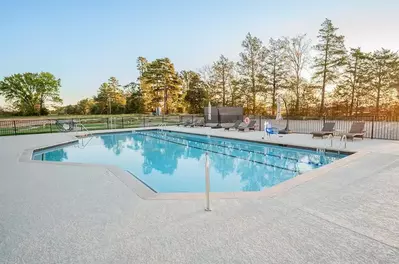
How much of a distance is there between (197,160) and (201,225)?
234 inches

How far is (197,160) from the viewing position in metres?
8.55

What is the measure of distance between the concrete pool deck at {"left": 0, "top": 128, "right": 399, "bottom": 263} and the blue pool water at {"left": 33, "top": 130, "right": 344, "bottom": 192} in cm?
194

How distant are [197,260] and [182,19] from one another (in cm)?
1419

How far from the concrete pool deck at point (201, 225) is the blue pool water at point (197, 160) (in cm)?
194

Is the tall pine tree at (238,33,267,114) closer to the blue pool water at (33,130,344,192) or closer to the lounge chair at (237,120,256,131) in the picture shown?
the lounge chair at (237,120,256,131)

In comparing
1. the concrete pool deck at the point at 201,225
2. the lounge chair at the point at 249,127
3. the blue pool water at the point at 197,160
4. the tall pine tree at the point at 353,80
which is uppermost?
the tall pine tree at the point at 353,80

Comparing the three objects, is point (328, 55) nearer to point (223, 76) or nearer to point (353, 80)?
point (353, 80)

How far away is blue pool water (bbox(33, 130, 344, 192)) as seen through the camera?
600cm

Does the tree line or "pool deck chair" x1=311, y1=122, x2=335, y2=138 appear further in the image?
the tree line

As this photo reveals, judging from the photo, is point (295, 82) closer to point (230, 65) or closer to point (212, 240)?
point (230, 65)

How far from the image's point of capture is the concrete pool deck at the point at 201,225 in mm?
2035

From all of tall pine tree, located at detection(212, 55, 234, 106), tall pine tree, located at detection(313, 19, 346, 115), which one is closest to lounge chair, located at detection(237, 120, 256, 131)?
tall pine tree, located at detection(313, 19, 346, 115)

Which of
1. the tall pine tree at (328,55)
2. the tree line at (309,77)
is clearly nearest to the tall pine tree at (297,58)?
the tree line at (309,77)

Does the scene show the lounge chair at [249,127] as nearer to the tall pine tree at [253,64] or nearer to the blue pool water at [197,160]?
the blue pool water at [197,160]
